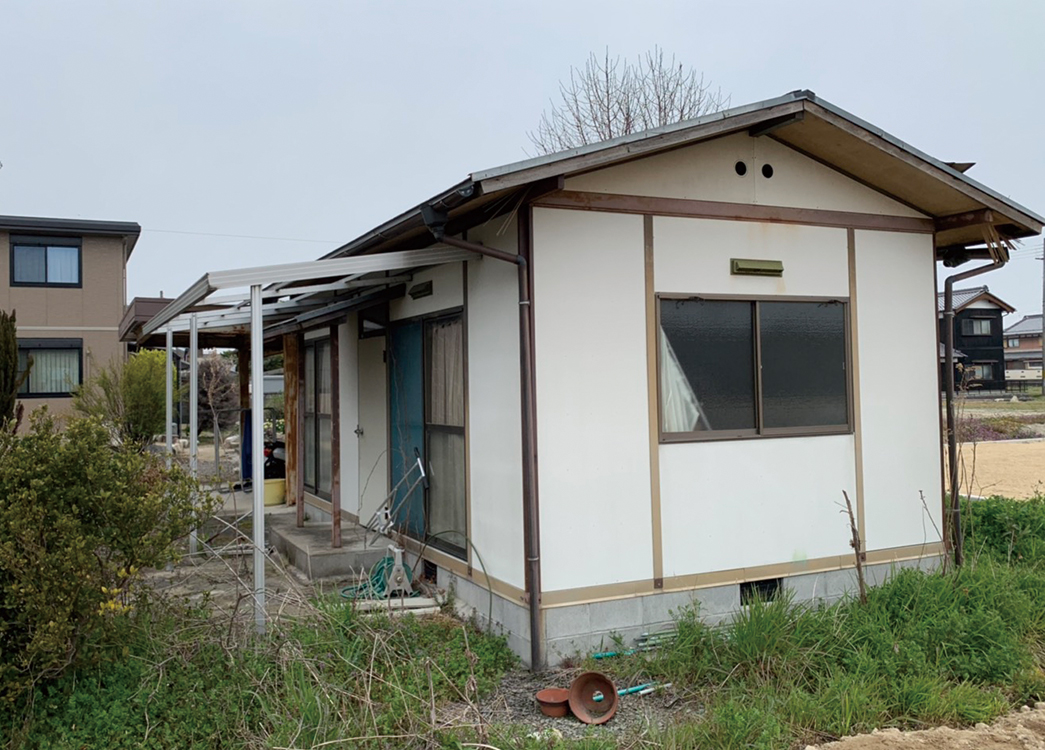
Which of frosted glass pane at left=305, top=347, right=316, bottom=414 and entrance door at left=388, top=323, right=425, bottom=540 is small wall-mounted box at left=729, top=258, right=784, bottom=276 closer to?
entrance door at left=388, top=323, right=425, bottom=540

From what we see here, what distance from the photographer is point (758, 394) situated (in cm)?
579

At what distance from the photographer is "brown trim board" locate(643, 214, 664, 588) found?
5.39 metres

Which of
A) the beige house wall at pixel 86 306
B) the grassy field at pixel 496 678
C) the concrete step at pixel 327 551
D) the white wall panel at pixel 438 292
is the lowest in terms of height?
the grassy field at pixel 496 678

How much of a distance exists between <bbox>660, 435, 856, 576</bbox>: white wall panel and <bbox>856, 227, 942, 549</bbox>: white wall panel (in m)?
0.29

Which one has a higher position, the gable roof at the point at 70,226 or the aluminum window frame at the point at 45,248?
the gable roof at the point at 70,226

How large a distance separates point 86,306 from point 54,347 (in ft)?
4.18

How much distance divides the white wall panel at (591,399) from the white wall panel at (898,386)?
1896 millimetres

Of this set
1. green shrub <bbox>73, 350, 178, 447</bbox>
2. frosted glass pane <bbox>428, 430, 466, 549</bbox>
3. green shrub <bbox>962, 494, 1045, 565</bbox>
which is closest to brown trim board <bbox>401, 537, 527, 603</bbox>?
frosted glass pane <bbox>428, 430, 466, 549</bbox>

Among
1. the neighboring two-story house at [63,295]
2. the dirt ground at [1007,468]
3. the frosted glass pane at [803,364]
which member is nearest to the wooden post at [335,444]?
the frosted glass pane at [803,364]

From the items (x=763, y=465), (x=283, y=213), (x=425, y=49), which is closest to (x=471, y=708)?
(x=763, y=465)

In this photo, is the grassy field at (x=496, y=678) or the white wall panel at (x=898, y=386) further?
the white wall panel at (x=898, y=386)

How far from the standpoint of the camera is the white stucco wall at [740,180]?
550 cm

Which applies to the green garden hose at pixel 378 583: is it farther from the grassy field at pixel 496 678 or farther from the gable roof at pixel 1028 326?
the gable roof at pixel 1028 326

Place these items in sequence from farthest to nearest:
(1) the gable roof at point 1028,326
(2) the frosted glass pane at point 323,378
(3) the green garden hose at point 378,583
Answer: (1) the gable roof at point 1028,326
(2) the frosted glass pane at point 323,378
(3) the green garden hose at point 378,583
